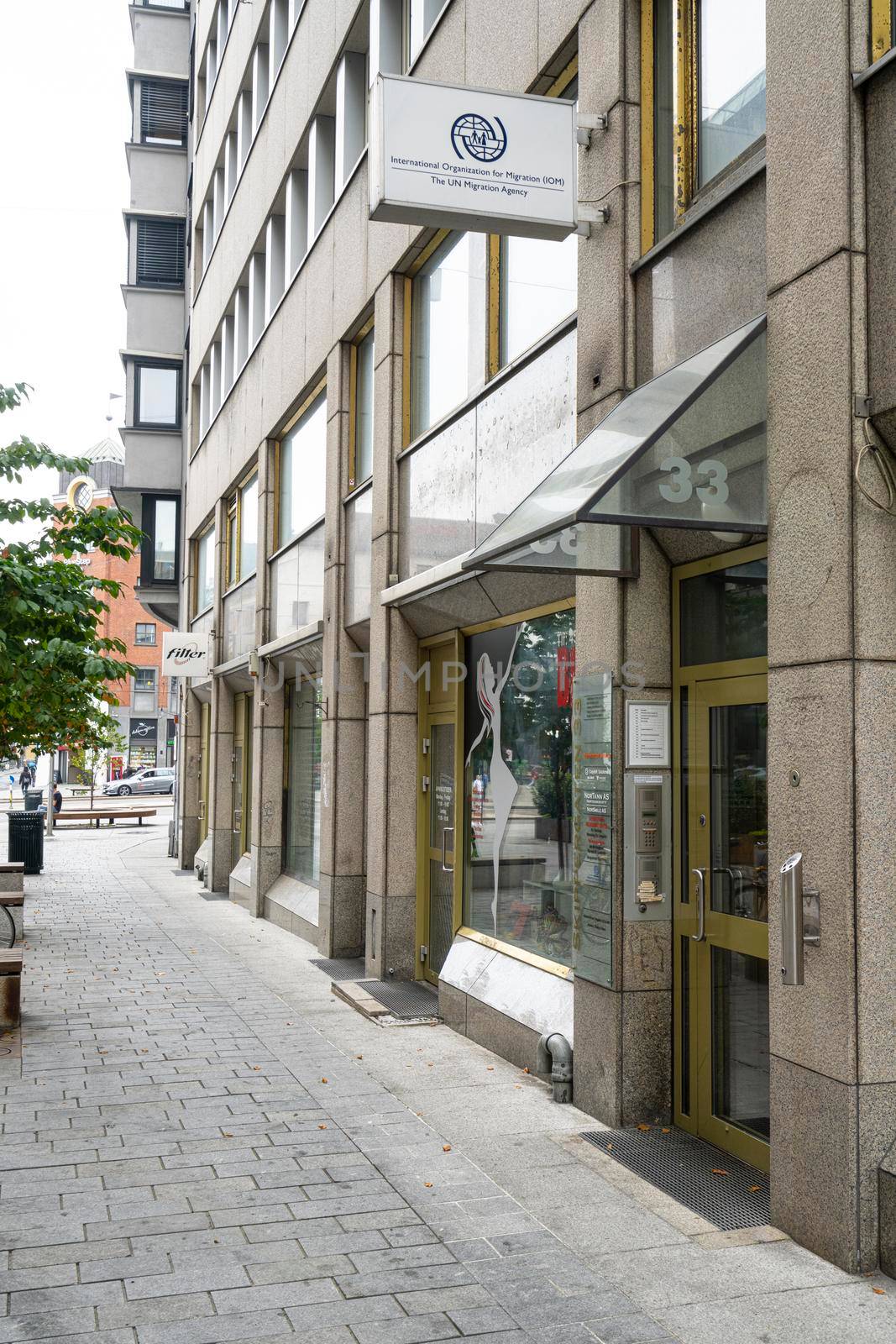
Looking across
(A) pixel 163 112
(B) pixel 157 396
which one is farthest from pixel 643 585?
(A) pixel 163 112

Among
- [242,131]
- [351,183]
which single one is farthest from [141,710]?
[351,183]

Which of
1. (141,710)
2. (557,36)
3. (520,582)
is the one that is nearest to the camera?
(557,36)

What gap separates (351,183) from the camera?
1286 cm

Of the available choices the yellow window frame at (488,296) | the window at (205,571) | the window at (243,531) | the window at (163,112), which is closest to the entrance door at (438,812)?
the yellow window frame at (488,296)

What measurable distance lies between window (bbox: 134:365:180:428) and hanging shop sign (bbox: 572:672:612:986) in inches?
982

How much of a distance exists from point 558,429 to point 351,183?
6.07 meters

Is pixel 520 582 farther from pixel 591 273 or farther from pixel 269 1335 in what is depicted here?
pixel 269 1335

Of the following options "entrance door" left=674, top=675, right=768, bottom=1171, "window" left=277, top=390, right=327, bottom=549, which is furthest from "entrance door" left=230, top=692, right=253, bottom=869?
"entrance door" left=674, top=675, right=768, bottom=1171

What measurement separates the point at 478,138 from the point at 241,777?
14.9 m

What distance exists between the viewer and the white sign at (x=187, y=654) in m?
22.1

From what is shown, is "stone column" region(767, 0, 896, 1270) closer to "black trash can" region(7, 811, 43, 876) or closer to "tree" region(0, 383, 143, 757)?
"tree" region(0, 383, 143, 757)

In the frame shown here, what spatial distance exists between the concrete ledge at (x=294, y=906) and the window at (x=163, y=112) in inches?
901

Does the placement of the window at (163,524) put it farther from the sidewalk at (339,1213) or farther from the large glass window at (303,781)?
the sidewalk at (339,1213)

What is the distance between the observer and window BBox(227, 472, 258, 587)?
19.6 metres
